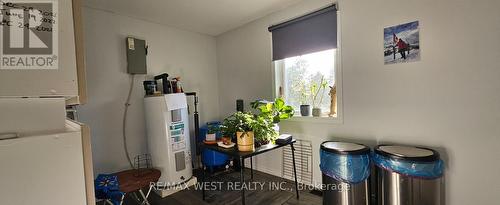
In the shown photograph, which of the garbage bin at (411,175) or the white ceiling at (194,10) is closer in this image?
the garbage bin at (411,175)

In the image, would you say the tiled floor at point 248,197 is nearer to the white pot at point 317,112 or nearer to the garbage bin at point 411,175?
→ the garbage bin at point 411,175

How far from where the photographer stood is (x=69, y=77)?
48cm

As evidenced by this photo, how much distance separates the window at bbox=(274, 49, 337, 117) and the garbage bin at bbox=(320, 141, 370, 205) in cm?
61

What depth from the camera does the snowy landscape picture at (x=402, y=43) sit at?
1759 millimetres

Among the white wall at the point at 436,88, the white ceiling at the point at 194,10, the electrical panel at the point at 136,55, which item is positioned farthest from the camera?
the electrical panel at the point at 136,55

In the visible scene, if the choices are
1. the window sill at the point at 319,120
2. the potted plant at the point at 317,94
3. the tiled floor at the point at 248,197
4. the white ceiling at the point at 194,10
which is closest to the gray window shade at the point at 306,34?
the white ceiling at the point at 194,10

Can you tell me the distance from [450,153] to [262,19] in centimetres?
243

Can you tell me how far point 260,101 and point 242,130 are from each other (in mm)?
530

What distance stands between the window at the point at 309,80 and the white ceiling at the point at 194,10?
71 cm

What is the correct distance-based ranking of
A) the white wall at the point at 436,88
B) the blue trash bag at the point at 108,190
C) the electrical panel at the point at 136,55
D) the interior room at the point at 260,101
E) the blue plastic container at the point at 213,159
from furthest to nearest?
the blue plastic container at the point at 213,159, the electrical panel at the point at 136,55, the blue trash bag at the point at 108,190, the white wall at the point at 436,88, the interior room at the point at 260,101

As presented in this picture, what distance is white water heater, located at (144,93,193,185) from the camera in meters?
2.41

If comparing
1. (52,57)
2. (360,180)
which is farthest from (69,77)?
(360,180)

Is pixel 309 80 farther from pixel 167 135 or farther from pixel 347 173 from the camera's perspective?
pixel 167 135

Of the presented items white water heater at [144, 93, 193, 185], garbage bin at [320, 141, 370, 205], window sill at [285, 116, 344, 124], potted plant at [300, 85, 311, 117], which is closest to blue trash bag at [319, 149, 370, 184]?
garbage bin at [320, 141, 370, 205]
